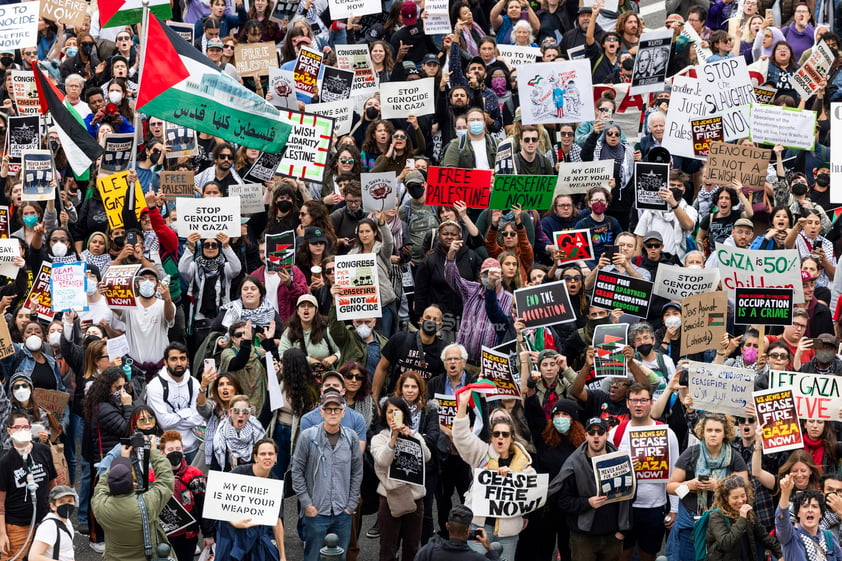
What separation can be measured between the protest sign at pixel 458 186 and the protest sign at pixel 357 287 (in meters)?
1.55

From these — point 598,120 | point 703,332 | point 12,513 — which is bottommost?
point 12,513

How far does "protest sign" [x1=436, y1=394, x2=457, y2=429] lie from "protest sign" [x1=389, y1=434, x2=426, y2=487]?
59 cm

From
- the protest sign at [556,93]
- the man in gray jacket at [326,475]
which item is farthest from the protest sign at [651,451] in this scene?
the protest sign at [556,93]

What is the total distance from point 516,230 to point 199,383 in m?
3.75

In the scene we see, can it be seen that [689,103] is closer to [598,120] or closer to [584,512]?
[598,120]

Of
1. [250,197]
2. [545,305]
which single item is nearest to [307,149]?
[250,197]

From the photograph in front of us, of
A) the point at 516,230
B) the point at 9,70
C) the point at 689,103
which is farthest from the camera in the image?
the point at 9,70

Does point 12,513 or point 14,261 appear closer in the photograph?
point 12,513

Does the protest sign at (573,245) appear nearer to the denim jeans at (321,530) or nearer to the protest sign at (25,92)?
the denim jeans at (321,530)

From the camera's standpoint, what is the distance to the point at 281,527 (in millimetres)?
14141

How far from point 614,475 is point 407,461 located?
5.64 ft

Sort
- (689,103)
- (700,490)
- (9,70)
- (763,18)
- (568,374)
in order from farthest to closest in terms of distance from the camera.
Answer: (763,18)
(9,70)
(689,103)
(568,374)
(700,490)

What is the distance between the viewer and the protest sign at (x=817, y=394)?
48.1ft

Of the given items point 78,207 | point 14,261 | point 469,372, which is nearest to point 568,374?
point 469,372
